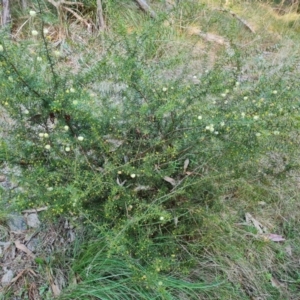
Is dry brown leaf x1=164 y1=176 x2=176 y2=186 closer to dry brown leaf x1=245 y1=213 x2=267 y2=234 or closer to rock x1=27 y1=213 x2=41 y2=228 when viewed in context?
dry brown leaf x1=245 y1=213 x2=267 y2=234

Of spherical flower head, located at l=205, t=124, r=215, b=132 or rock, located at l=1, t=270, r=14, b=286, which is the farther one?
rock, located at l=1, t=270, r=14, b=286

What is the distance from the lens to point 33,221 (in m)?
1.63

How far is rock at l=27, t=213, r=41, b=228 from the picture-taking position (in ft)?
5.31

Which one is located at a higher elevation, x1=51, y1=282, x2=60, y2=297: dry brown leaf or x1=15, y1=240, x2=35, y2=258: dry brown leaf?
x1=51, y1=282, x2=60, y2=297: dry brown leaf

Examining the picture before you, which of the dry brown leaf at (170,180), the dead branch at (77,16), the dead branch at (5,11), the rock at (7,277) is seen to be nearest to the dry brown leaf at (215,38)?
the dead branch at (77,16)

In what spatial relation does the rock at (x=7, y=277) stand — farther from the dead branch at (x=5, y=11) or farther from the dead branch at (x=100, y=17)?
the dead branch at (x=100, y=17)

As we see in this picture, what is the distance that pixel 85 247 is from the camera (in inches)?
58.2

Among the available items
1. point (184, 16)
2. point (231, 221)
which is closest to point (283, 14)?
point (184, 16)

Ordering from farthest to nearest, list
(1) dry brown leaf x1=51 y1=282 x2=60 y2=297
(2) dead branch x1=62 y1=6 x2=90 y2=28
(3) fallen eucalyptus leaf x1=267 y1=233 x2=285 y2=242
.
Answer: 1. (2) dead branch x1=62 y1=6 x2=90 y2=28
2. (3) fallen eucalyptus leaf x1=267 y1=233 x2=285 y2=242
3. (1) dry brown leaf x1=51 y1=282 x2=60 y2=297

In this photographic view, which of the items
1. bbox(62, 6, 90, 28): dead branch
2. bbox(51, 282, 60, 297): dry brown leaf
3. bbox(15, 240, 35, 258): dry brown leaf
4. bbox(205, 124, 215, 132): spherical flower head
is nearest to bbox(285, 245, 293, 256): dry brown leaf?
bbox(205, 124, 215, 132): spherical flower head

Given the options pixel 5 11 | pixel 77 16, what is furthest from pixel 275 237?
pixel 5 11

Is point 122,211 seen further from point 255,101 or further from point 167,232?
point 255,101

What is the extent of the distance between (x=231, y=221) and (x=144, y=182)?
42cm

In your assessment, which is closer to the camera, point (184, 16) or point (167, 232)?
point (167, 232)
